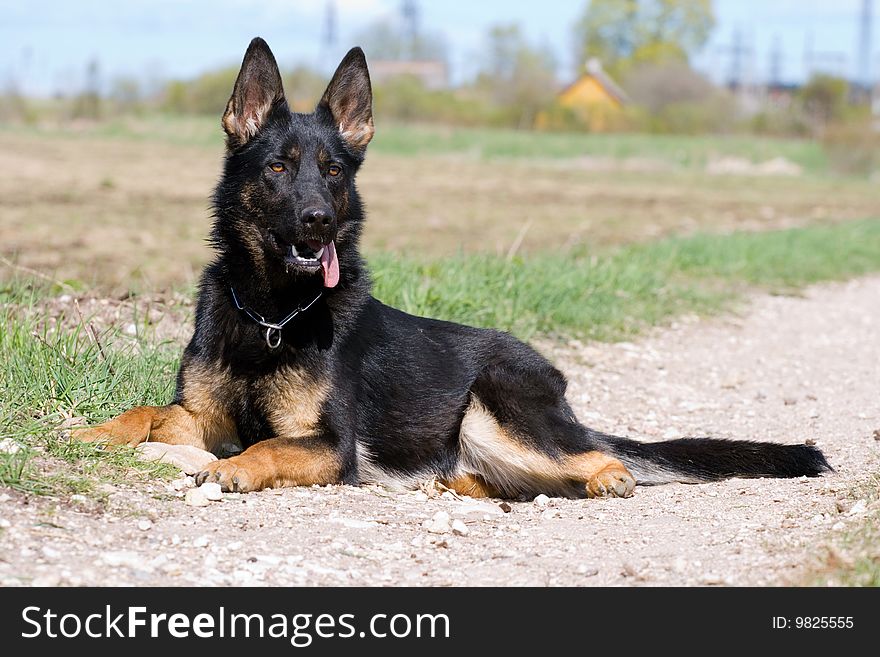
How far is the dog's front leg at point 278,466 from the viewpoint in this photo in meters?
4.73

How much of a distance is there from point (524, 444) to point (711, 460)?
1.04m

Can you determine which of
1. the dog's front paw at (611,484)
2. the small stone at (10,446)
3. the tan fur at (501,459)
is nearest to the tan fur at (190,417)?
the small stone at (10,446)

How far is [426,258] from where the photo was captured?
1059cm

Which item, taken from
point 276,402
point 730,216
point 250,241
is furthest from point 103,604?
point 730,216

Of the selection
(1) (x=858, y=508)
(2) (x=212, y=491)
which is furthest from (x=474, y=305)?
(1) (x=858, y=508)

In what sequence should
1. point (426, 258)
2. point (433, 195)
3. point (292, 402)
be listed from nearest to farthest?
1. point (292, 402)
2. point (426, 258)
3. point (433, 195)

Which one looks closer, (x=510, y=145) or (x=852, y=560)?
(x=852, y=560)

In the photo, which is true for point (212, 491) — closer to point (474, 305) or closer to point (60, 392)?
point (60, 392)

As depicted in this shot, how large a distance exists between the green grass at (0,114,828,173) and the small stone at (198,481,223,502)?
3574 centimetres

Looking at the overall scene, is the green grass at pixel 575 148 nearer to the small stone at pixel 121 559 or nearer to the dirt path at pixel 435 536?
the dirt path at pixel 435 536

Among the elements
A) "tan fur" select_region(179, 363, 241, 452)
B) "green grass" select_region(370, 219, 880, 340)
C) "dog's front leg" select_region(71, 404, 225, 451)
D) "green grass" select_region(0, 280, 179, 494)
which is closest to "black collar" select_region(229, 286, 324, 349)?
"tan fur" select_region(179, 363, 241, 452)

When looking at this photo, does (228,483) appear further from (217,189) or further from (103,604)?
(217,189)

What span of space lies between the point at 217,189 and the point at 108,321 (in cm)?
203

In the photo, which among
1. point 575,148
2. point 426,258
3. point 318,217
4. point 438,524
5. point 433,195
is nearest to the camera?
point 438,524
